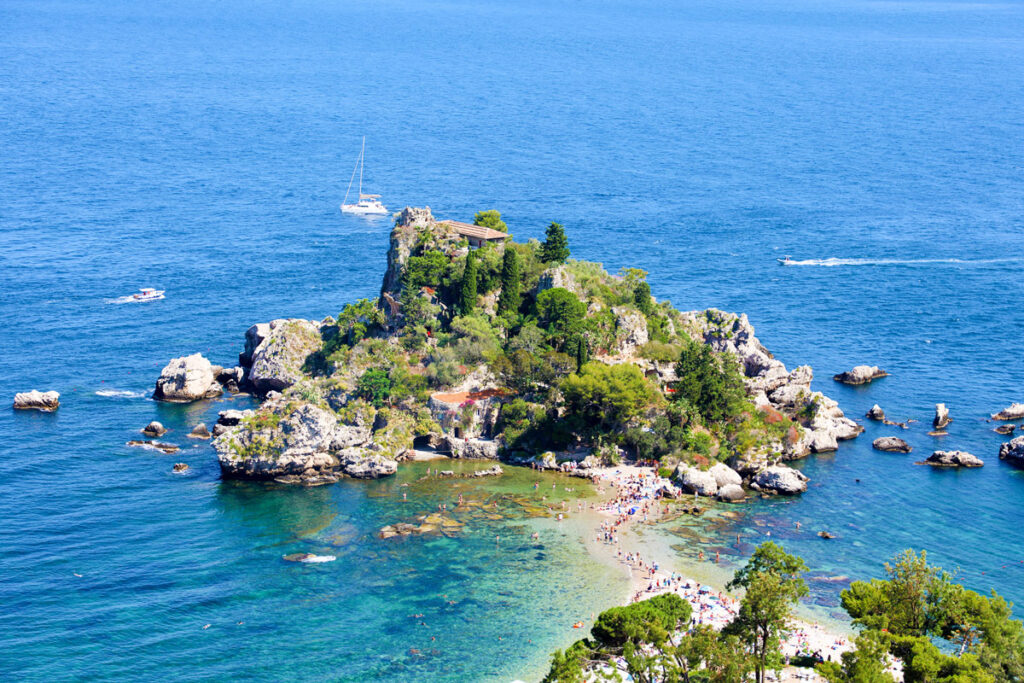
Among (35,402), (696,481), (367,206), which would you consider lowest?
(35,402)

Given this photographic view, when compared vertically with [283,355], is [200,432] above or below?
below

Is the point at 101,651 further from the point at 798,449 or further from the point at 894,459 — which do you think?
the point at 894,459

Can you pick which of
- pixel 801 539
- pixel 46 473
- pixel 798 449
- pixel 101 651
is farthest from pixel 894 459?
pixel 46 473

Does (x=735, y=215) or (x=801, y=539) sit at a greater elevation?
(x=735, y=215)

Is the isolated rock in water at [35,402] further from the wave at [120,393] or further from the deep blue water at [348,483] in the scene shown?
the wave at [120,393]

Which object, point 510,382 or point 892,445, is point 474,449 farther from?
point 892,445

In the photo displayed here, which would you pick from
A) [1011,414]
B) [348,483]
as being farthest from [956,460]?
[348,483]

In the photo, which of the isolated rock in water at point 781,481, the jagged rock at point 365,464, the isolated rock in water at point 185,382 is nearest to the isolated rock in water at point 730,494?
the isolated rock in water at point 781,481

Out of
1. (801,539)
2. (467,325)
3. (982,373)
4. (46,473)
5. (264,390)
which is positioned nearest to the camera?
(801,539)
